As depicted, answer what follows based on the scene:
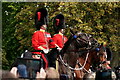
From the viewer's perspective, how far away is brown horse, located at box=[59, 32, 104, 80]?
10695mm

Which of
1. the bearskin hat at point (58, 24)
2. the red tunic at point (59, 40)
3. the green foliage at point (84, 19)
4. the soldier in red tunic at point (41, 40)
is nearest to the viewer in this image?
the soldier in red tunic at point (41, 40)

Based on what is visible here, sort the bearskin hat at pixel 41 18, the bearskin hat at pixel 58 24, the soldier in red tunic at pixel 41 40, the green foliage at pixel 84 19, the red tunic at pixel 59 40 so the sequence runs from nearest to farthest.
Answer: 1. the soldier in red tunic at pixel 41 40
2. the bearskin hat at pixel 41 18
3. the red tunic at pixel 59 40
4. the bearskin hat at pixel 58 24
5. the green foliage at pixel 84 19

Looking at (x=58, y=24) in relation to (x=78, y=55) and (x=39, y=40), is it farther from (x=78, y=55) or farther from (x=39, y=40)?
(x=39, y=40)

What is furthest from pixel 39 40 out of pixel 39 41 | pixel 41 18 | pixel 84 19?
pixel 84 19

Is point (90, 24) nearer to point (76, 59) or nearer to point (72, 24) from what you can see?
point (72, 24)

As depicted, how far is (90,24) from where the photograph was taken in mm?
20891

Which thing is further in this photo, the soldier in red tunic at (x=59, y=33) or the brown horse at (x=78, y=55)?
the soldier in red tunic at (x=59, y=33)

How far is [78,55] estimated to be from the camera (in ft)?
36.8

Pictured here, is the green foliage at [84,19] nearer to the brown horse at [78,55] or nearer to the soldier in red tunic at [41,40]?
the brown horse at [78,55]

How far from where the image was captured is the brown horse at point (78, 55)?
10.7m

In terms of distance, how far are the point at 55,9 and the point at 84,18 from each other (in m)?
1.73

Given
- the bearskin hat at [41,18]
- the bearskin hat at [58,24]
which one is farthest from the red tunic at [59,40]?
the bearskin hat at [41,18]

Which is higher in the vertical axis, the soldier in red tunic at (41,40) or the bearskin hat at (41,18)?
the bearskin hat at (41,18)

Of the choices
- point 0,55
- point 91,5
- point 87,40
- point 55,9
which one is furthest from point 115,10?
point 87,40
